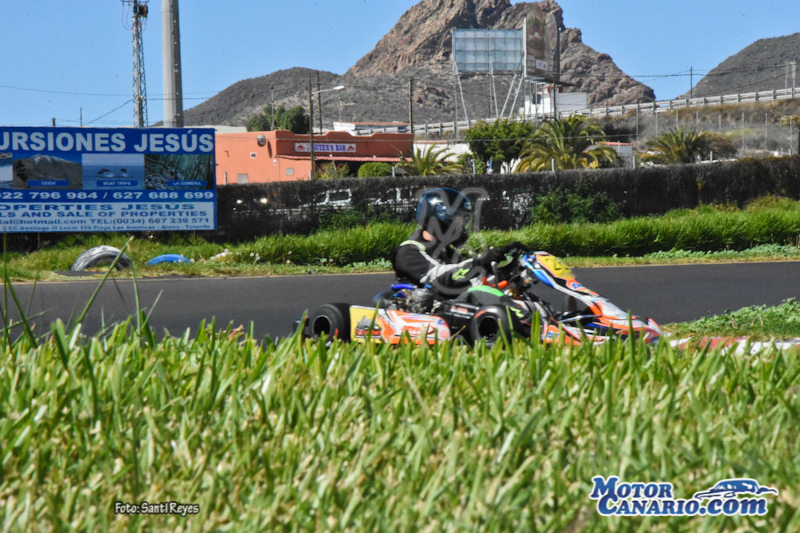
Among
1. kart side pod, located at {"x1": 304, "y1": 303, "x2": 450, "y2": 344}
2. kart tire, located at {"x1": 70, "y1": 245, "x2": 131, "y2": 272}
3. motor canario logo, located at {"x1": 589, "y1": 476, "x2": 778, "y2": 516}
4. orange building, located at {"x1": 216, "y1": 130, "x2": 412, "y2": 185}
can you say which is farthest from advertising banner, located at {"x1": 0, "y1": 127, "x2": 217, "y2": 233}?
orange building, located at {"x1": 216, "y1": 130, "x2": 412, "y2": 185}

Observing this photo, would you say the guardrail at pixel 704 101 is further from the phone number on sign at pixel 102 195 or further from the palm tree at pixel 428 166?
the phone number on sign at pixel 102 195

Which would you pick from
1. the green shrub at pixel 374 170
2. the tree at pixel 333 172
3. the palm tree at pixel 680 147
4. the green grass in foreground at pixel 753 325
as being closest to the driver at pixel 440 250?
the green grass in foreground at pixel 753 325

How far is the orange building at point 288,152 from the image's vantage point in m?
64.5

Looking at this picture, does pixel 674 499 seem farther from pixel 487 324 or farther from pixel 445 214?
pixel 445 214

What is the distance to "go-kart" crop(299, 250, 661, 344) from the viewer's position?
6.88m

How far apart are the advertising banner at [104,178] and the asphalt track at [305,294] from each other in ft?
18.5

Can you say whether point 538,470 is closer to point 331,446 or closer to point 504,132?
point 331,446

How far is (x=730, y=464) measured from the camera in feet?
7.09

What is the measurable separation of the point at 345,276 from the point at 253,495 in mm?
15973

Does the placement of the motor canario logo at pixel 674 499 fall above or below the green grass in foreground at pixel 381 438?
below

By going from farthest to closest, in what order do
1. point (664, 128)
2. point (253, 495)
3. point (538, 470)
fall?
point (664, 128) < point (538, 470) < point (253, 495)

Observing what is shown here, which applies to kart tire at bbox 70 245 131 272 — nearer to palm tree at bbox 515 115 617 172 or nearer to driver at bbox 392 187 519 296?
driver at bbox 392 187 519 296

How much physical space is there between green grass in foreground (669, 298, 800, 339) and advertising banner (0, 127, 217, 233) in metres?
15.7

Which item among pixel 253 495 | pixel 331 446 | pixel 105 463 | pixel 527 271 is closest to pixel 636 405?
pixel 331 446
